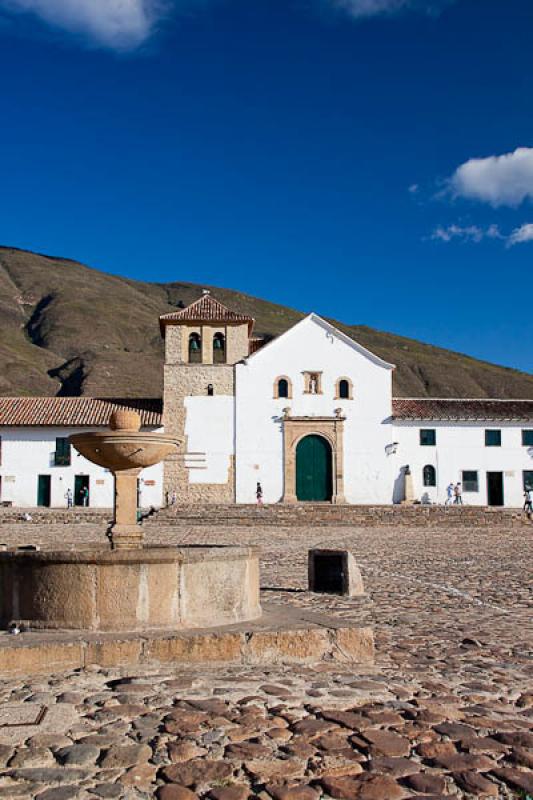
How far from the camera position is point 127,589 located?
5734 millimetres

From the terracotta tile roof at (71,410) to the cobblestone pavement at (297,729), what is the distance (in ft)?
87.5

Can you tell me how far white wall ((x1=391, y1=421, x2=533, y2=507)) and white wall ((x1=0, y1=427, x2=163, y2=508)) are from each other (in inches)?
419

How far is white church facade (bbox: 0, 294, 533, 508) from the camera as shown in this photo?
32.8 m

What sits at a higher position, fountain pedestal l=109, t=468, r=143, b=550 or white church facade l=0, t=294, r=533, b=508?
white church facade l=0, t=294, r=533, b=508

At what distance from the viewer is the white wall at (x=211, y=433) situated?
3294 cm

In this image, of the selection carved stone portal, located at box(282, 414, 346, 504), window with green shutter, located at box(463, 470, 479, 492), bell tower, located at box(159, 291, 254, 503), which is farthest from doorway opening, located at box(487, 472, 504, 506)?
bell tower, located at box(159, 291, 254, 503)

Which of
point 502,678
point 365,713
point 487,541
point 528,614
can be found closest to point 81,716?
point 365,713

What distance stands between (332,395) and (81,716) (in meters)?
29.9

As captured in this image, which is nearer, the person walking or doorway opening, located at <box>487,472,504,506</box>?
the person walking

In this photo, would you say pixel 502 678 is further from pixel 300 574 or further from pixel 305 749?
pixel 300 574

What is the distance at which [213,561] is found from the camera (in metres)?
6.13

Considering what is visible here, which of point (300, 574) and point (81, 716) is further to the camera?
point (300, 574)

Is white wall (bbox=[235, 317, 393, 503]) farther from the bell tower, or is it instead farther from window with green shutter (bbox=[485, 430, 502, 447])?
window with green shutter (bbox=[485, 430, 502, 447])

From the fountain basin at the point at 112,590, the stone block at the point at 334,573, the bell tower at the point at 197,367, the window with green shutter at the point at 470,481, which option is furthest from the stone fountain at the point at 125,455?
the window with green shutter at the point at 470,481
